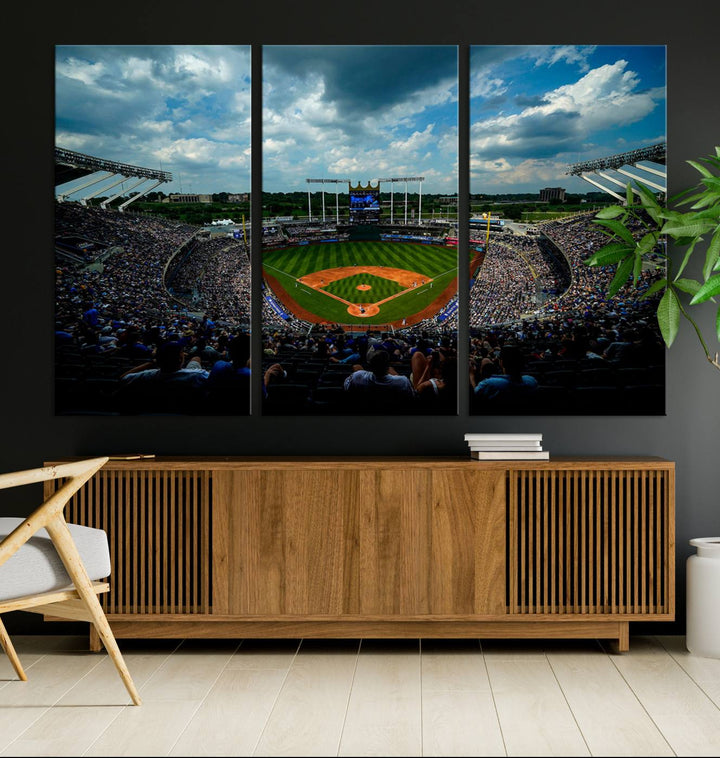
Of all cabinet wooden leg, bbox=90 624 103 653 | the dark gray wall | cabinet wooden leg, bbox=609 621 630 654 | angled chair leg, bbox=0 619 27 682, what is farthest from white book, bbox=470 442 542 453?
angled chair leg, bbox=0 619 27 682

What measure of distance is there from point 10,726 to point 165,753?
58cm

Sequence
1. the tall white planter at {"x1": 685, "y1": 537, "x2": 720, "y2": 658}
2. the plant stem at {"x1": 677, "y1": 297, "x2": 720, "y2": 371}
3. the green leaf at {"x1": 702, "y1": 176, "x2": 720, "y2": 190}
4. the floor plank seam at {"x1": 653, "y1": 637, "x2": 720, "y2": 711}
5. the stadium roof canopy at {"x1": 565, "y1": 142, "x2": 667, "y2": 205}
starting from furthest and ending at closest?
the stadium roof canopy at {"x1": 565, "y1": 142, "x2": 667, "y2": 205} < the plant stem at {"x1": 677, "y1": 297, "x2": 720, "y2": 371} < the tall white planter at {"x1": 685, "y1": 537, "x2": 720, "y2": 658} < the green leaf at {"x1": 702, "y1": 176, "x2": 720, "y2": 190} < the floor plank seam at {"x1": 653, "y1": 637, "x2": 720, "y2": 711}

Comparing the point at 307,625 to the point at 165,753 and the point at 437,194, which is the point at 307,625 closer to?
the point at 165,753

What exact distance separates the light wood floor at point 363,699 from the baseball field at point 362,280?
1.40 m

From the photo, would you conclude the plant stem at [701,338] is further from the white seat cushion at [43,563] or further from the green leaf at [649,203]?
the white seat cushion at [43,563]

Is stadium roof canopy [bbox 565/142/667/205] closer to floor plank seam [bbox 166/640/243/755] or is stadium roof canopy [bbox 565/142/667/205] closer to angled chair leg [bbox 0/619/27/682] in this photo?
A: floor plank seam [bbox 166/640/243/755]

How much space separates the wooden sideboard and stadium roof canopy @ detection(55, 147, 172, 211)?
1.23m

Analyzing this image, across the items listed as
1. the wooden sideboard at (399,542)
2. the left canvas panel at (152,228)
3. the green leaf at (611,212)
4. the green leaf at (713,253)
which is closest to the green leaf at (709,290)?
the green leaf at (713,253)

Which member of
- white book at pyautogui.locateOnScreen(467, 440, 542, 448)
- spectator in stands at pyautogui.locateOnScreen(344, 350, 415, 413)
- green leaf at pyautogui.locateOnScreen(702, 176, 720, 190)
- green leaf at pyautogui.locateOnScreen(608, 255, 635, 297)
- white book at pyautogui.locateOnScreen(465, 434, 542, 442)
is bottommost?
white book at pyautogui.locateOnScreen(467, 440, 542, 448)

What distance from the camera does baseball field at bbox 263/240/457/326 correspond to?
3.63 m

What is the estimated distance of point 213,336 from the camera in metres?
3.64

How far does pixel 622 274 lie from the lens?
3373 mm

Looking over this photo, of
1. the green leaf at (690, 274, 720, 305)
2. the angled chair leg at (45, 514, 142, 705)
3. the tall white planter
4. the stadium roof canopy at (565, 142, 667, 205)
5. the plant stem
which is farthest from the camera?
the stadium roof canopy at (565, 142, 667, 205)

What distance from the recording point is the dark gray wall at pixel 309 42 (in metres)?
3.58
